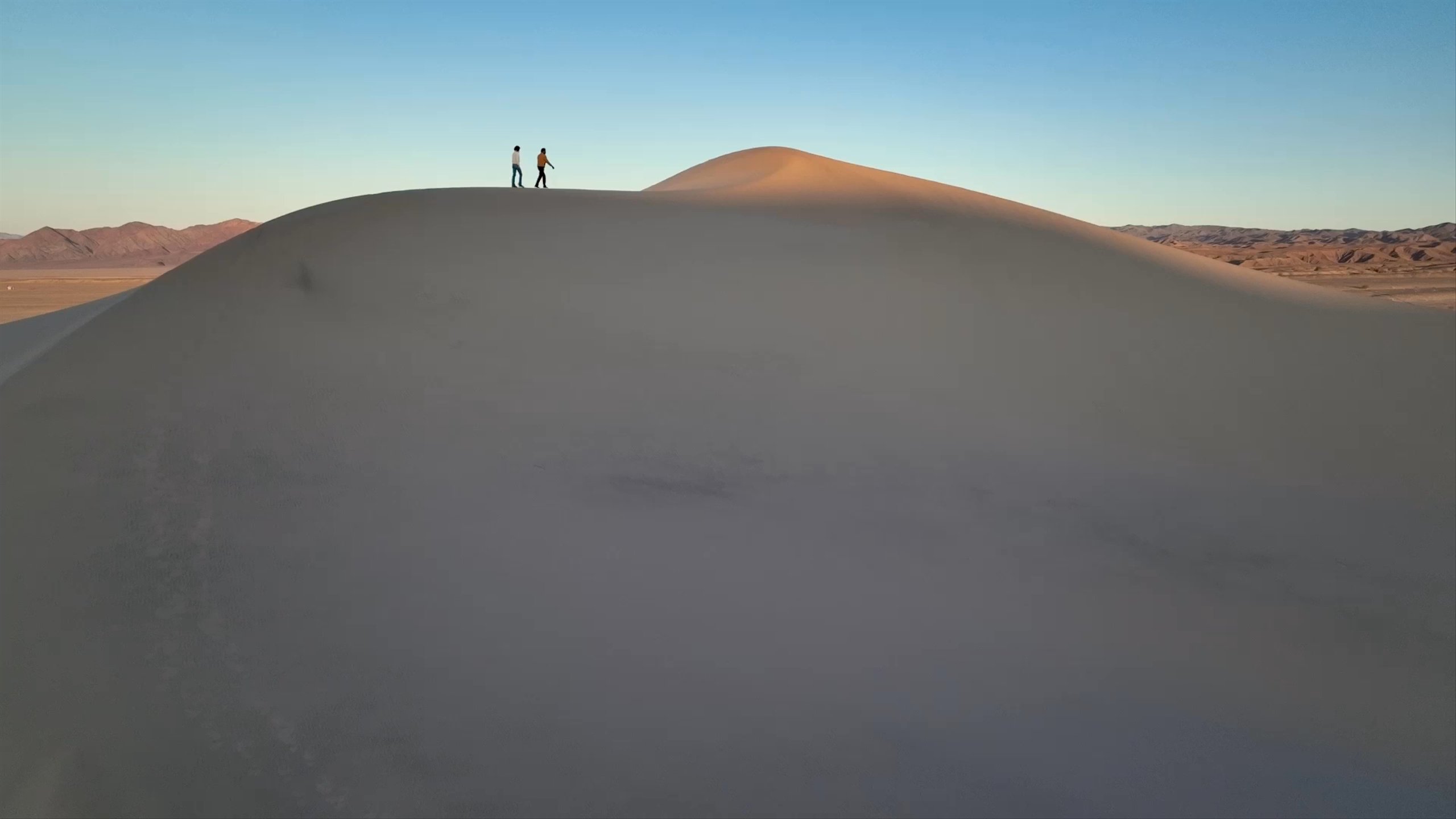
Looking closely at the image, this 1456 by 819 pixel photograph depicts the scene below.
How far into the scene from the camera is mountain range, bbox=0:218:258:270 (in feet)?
244

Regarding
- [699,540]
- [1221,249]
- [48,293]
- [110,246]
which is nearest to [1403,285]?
[699,540]

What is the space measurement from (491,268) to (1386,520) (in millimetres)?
6494

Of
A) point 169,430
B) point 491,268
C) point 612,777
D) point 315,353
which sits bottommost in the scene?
point 612,777

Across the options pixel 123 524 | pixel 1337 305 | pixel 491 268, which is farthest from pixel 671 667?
pixel 1337 305

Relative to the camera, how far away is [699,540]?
14.2 ft

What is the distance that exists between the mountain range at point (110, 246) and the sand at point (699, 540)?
239 ft

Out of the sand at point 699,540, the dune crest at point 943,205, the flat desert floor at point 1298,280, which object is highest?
the dune crest at point 943,205

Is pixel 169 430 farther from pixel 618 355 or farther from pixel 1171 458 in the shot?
pixel 1171 458

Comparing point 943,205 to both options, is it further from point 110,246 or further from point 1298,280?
point 110,246

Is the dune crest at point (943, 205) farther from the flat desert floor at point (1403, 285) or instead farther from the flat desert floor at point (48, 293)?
the flat desert floor at point (48, 293)

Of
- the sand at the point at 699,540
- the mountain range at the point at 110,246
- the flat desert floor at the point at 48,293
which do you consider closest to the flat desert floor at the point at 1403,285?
the sand at the point at 699,540

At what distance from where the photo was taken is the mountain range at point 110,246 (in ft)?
244

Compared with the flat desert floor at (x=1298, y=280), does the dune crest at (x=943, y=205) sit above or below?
above

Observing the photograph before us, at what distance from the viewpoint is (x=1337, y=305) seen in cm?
898
